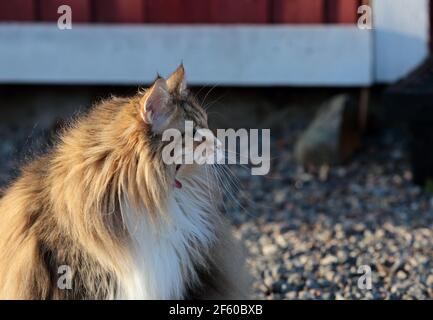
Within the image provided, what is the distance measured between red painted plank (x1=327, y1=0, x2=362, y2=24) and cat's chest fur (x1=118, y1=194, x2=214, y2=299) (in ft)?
11.7

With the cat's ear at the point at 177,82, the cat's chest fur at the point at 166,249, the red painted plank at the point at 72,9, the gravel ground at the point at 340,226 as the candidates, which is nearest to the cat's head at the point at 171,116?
the cat's ear at the point at 177,82

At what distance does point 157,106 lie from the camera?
321 cm

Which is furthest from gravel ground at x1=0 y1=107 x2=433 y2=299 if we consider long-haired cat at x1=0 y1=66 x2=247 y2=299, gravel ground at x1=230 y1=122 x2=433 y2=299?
long-haired cat at x1=0 y1=66 x2=247 y2=299

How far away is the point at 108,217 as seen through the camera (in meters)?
3.32

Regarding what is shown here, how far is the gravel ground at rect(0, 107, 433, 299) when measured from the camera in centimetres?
470

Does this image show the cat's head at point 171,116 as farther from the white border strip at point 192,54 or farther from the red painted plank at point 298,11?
the red painted plank at point 298,11

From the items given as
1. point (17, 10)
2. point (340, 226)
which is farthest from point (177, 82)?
point (17, 10)

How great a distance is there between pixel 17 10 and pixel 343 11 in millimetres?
2314

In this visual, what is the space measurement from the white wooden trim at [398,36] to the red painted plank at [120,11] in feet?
5.36

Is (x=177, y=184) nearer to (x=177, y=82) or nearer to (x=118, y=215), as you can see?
(x=118, y=215)

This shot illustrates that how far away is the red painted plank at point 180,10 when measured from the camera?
6898 mm

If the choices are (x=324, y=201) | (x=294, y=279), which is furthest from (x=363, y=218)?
(x=294, y=279)

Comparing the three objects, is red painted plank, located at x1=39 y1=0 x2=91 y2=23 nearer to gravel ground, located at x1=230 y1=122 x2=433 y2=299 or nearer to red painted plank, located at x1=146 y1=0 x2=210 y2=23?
red painted plank, located at x1=146 y1=0 x2=210 y2=23

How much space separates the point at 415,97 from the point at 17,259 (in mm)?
3019
